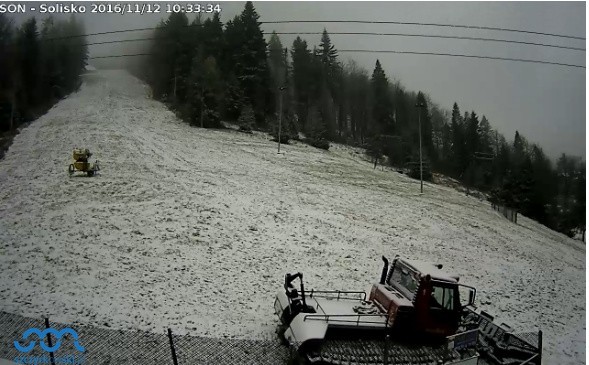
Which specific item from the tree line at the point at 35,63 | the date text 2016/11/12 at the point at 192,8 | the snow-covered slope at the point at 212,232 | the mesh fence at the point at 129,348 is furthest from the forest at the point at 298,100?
the mesh fence at the point at 129,348

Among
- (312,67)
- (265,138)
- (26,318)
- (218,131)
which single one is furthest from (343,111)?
(26,318)

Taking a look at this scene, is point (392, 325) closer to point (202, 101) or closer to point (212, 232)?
point (212, 232)

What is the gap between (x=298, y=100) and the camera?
12.4m

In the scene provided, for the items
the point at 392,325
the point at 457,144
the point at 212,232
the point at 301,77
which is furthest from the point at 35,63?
the point at 457,144

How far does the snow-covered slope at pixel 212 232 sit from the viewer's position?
28.7 feet

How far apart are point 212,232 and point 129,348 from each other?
617 cm

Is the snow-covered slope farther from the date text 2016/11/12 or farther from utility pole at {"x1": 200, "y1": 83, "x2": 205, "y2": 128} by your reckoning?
the date text 2016/11/12

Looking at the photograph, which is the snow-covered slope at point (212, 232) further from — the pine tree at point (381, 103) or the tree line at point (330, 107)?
the pine tree at point (381, 103)

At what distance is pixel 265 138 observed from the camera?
16016 millimetres

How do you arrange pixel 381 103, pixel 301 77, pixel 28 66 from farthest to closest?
pixel 381 103, pixel 301 77, pixel 28 66

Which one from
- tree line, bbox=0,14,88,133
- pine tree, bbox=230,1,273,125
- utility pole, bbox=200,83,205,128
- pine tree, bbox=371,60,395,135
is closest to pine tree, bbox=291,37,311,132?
pine tree, bbox=230,1,273,125

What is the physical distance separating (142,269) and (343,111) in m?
7.24

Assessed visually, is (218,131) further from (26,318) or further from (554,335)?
(554,335)

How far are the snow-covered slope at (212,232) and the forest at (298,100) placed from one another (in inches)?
28.7
